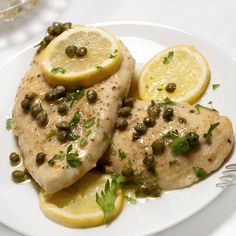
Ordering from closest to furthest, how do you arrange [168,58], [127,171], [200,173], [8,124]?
[200,173] → [127,171] → [8,124] → [168,58]

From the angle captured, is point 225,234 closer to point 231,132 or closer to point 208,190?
point 208,190

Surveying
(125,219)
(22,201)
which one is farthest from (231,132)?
(22,201)

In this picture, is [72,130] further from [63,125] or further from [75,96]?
[75,96]

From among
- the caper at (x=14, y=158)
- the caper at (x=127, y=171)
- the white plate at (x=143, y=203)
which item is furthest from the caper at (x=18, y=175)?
the caper at (x=127, y=171)

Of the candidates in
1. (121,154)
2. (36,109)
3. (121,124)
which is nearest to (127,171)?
(121,154)

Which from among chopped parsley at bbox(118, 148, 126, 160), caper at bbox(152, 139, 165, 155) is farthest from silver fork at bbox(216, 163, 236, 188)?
chopped parsley at bbox(118, 148, 126, 160)

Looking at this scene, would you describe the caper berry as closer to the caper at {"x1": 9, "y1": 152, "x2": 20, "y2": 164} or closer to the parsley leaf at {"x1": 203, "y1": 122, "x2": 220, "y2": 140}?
the caper at {"x1": 9, "y1": 152, "x2": 20, "y2": 164}
